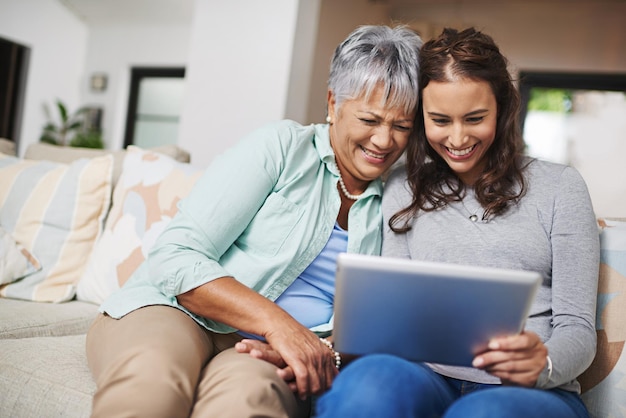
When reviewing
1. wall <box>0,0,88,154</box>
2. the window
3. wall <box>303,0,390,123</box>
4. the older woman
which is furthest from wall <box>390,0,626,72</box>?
wall <box>0,0,88,154</box>

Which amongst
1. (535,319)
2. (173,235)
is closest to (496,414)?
(535,319)

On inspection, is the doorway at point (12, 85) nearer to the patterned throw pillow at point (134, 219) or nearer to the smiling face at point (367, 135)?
the patterned throw pillow at point (134, 219)

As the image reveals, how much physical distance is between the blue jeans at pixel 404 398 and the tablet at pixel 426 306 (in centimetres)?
5

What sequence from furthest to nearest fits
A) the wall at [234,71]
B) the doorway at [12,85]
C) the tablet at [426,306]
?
the doorway at [12,85], the wall at [234,71], the tablet at [426,306]

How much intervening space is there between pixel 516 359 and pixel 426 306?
20 centimetres

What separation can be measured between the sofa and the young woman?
0.52 feet

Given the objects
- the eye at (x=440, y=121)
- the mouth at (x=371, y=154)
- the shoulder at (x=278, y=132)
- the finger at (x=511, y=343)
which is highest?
the eye at (x=440, y=121)

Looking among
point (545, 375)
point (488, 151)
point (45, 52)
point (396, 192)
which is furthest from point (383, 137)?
point (45, 52)

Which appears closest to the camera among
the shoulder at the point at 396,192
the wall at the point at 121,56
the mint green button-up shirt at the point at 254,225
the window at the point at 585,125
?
the mint green button-up shirt at the point at 254,225

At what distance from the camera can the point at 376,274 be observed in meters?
0.90

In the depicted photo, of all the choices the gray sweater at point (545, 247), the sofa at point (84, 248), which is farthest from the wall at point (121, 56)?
the gray sweater at point (545, 247)

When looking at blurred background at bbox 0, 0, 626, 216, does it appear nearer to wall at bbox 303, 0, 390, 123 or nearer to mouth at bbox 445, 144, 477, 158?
wall at bbox 303, 0, 390, 123

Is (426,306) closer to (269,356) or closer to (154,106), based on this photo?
(269,356)

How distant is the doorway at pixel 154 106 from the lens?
22.6 feet
